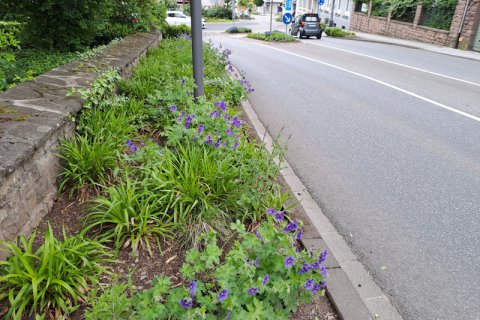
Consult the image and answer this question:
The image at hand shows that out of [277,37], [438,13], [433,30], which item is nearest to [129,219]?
[277,37]

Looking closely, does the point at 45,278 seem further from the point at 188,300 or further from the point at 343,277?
the point at 343,277

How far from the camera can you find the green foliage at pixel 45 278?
2.04 meters

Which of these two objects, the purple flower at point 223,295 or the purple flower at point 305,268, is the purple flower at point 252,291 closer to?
the purple flower at point 223,295

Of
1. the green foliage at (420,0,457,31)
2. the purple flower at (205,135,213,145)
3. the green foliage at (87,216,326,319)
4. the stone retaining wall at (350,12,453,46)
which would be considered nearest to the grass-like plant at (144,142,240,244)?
the purple flower at (205,135,213,145)

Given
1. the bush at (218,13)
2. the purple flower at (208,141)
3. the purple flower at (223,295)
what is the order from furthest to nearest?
the bush at (218,13) → the purple flower at (208,141) → the purple flower at (223,295)

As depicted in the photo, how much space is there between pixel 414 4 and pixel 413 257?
79.2 feet

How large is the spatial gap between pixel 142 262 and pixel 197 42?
282 centimetres

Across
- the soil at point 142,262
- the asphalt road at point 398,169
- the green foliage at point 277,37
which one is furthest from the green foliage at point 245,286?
the green foliage at point 277,37

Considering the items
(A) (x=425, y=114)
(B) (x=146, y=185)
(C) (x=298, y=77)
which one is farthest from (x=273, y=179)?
(C) (x=298, y=77)

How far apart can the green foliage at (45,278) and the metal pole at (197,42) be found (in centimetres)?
277

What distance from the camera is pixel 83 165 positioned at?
3105mm

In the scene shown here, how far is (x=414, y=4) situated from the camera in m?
23.0

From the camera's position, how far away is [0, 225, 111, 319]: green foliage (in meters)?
2.04

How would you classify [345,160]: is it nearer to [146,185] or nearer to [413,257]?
[413,257]
